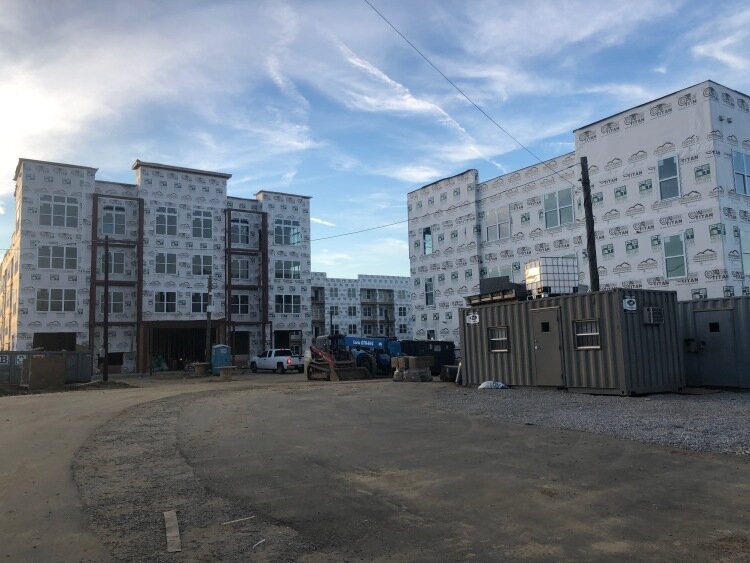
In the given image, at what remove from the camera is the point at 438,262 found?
43688mm

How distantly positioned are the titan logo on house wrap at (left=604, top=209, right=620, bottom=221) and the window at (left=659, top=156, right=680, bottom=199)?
8.20 feet

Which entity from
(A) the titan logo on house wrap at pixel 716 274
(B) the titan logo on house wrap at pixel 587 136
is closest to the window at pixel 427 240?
(B) the titan logo on house wrap at pixel 587 136

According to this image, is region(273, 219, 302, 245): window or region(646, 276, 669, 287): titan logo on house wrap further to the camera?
region(273, 219, 302, 245): window

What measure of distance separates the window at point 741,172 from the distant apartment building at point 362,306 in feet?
222

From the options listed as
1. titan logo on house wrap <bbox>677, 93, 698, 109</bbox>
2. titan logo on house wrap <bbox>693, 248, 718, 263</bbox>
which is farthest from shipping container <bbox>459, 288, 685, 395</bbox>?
titan logo on house wrap <bbox>677, 93, 698, 109</bbox>

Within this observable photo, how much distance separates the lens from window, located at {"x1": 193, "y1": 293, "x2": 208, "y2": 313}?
48500mm

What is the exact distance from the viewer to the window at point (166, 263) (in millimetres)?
47031

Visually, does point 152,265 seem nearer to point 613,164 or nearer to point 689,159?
point 613,164

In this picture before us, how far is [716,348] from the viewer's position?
18531 millimetres

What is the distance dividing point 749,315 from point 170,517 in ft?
58.5

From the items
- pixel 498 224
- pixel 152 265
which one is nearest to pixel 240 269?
pixel 152 265

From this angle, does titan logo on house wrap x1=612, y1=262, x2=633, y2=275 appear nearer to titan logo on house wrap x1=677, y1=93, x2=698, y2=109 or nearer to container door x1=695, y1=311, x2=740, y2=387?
titan logo on house wrap x1=677, y1=93, x2=698, y2=109

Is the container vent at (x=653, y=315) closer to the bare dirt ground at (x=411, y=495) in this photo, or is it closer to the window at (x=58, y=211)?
the bare dirt ground at (x=411, y=495)

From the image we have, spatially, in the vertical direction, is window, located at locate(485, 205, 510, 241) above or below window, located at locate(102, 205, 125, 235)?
below
